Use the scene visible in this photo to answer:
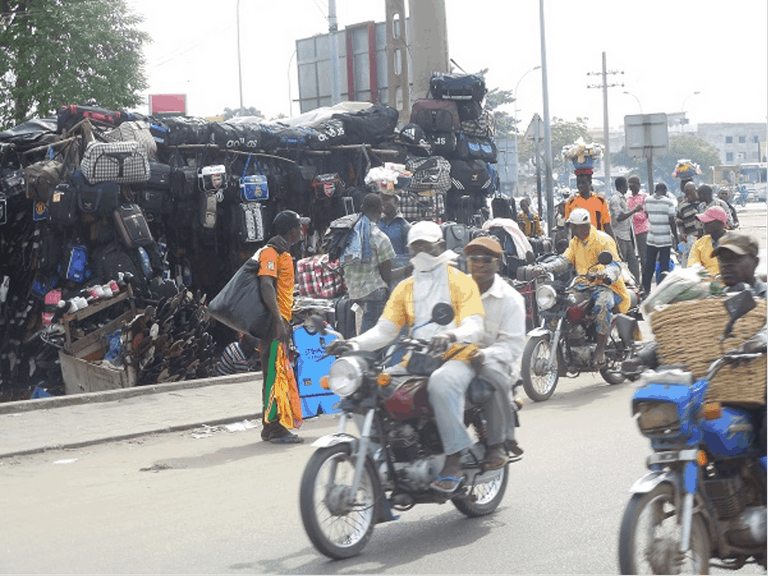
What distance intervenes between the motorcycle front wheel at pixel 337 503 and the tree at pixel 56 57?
75.1 ft

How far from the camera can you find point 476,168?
18.7m

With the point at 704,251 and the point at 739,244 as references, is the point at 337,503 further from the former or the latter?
the point at 704,251

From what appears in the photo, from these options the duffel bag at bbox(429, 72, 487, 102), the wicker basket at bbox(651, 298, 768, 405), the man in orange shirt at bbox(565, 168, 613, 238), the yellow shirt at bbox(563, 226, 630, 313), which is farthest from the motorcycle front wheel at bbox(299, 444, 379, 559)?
the duffel bag at bbox(429, 72, 487, 102)

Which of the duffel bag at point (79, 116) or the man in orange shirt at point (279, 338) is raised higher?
the duffel bag at point (79, 116)

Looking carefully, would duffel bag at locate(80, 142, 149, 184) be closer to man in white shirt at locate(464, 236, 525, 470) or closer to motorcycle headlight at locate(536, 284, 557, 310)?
motorcycle headlight at locate(536, 284, 557, 310)

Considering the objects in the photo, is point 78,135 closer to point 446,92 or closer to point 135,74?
point 446,92

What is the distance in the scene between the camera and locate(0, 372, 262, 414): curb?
11.7 m

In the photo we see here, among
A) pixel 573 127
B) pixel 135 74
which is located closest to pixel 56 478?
pixel 135 74

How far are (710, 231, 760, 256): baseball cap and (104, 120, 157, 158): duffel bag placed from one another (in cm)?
962

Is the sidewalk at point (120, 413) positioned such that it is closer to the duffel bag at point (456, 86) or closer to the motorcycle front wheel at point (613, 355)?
Result: the motorcycle front wheel at point (613, 355)

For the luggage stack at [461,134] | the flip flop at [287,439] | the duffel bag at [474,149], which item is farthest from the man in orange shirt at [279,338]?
the duffel bag at [474,149]

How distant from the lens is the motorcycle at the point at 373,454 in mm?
6004

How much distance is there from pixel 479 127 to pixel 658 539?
47.9 ft

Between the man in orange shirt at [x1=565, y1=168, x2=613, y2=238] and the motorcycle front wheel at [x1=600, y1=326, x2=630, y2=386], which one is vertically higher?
the man in orange shirt at [x1=565, y1=168, x2=613, y2=238]
